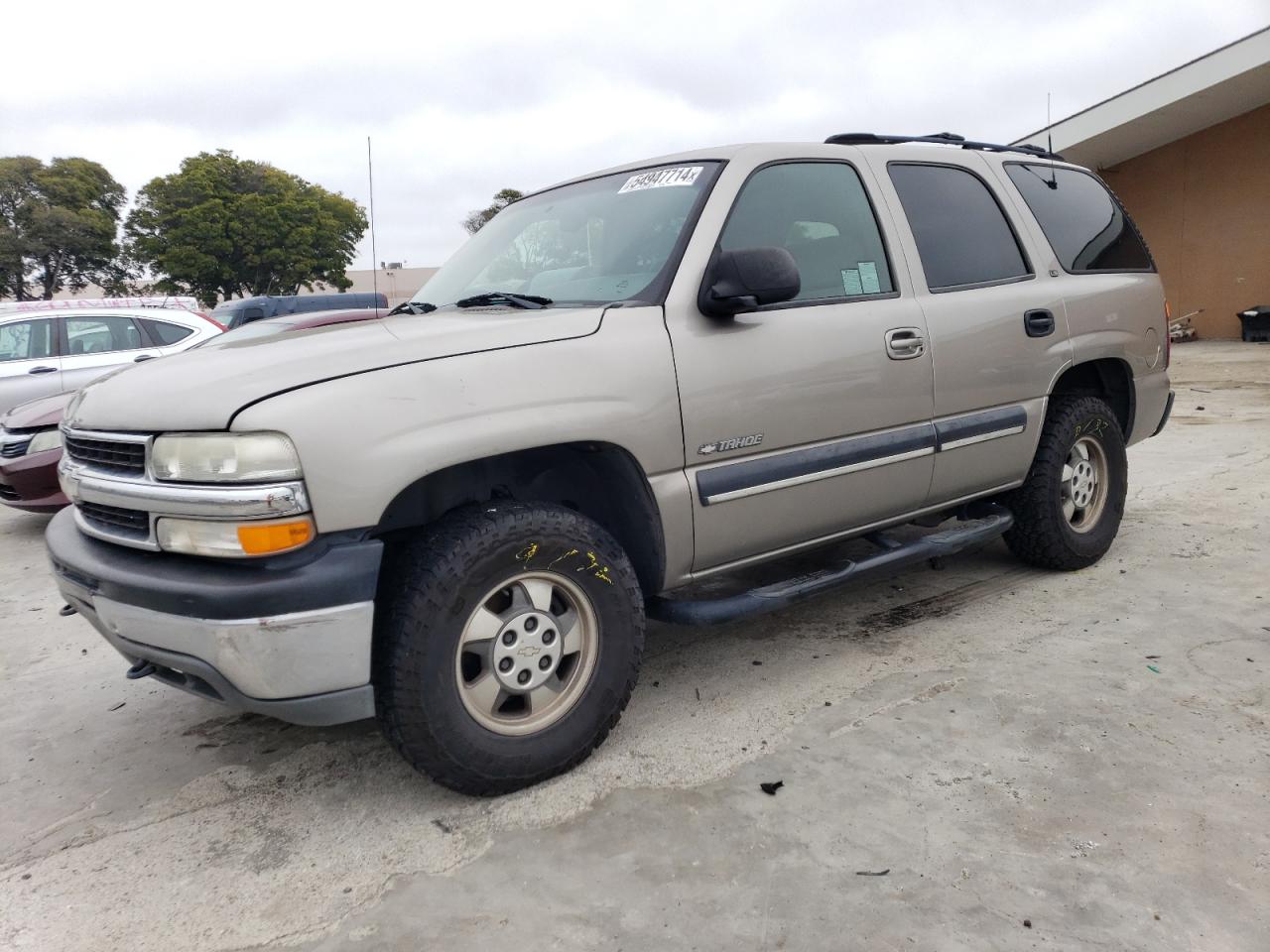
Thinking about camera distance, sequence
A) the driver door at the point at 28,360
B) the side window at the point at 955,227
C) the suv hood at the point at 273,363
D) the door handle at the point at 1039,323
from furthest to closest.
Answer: the driver door at the point at 28,360
the door handle at the point at 1039,323
the side window at the point at 955,227
the suv hood at the point at 273,363

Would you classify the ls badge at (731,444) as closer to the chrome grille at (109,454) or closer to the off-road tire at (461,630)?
the off-road tire at (461,630)

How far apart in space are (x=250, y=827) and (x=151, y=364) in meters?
1.35

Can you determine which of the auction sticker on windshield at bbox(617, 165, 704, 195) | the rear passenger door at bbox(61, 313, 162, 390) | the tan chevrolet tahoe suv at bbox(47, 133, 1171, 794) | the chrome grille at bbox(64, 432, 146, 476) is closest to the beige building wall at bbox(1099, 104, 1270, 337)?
the tan chevrolet tahoe suv at bbox(47, 133, 1171, 794)

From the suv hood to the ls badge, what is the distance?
0.50 meters

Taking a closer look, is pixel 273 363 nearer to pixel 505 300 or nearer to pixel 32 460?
pixel 505 300

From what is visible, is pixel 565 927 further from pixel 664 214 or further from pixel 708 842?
pixel 664 214

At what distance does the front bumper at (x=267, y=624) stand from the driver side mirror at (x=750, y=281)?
127 centimetres

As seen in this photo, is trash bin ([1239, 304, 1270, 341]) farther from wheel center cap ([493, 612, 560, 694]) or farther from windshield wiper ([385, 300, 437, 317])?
wheel center cap ([493, 612, 560, 694])

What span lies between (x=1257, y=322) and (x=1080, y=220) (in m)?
14.8

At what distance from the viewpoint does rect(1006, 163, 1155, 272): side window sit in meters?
4.24

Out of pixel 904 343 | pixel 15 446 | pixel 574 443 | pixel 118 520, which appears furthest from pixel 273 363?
pixel 15 446

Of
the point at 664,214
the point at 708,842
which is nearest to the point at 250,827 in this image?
the point at 708,842

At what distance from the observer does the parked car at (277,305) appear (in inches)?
596

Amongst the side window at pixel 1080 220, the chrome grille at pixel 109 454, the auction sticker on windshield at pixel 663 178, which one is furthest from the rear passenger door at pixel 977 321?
the chrome grille at pixel 109 454
